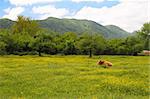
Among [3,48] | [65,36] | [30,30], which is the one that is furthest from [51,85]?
[30,30]

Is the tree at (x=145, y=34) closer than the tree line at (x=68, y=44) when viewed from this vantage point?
No

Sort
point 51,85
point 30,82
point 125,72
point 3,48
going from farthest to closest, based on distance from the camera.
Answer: point 3,48 < point 125,72 < point 30,82 < point 51,85

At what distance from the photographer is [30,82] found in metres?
29.3

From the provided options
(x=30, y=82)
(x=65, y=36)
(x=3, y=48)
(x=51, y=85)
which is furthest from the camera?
(x=65, y=36)

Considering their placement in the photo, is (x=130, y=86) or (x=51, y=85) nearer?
(x=130, y=86)

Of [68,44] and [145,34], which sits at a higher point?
[145,34]

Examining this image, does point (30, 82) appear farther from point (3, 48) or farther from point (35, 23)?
point (35, 23)

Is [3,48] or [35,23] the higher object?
[35,23]

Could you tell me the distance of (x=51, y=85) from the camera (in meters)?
27.2

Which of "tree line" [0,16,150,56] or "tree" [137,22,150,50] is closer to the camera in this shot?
"tree line" [0,16,150,56]

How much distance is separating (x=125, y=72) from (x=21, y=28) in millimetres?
126178

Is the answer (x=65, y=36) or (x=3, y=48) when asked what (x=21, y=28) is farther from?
(x=3, y=48)

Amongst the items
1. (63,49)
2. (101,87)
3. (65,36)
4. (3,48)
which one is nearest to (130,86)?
(101,87)

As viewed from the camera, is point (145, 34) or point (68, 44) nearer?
point (68, 44)
